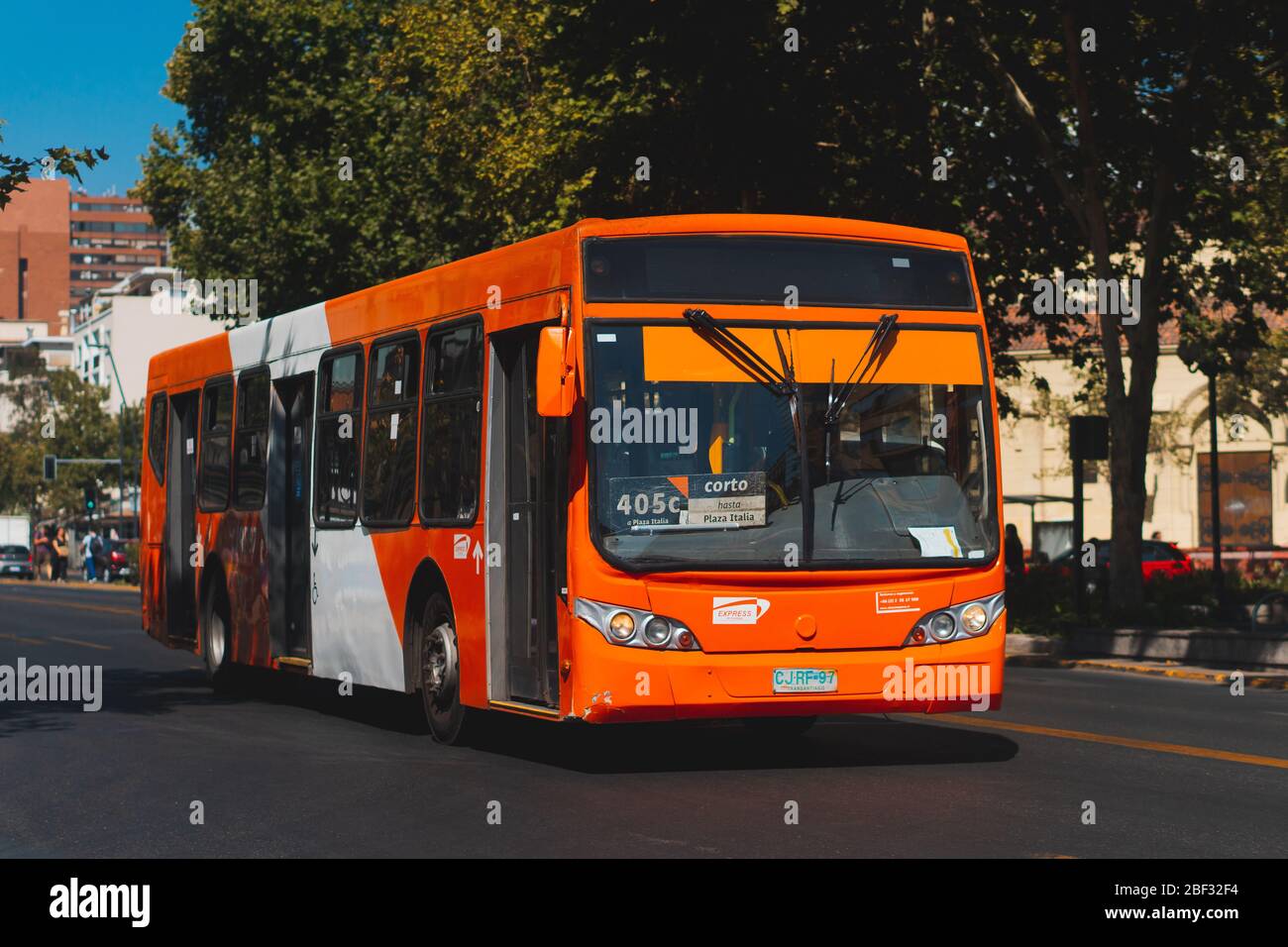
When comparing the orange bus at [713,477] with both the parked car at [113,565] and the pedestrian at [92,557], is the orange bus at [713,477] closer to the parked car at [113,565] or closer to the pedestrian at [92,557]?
the parked car at [113,565]

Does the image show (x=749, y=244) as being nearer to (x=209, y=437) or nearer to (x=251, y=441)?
(x=251, y=441)

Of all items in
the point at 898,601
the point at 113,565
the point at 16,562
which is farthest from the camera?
the point at 16,562

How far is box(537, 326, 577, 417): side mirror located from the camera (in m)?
11.2

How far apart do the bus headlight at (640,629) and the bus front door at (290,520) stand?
5504 mm

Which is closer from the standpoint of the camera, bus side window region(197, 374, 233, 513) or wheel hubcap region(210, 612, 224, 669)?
bus side window region(197, 374, 233, 513)

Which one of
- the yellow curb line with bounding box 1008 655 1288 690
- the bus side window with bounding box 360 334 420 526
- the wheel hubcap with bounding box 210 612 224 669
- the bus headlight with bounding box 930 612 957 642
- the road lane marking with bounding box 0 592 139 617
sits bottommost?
the road lane marking with bounding box 0 592 139 617

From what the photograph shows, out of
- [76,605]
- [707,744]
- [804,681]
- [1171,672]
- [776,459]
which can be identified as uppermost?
[776,459]

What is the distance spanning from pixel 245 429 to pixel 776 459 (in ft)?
25.6

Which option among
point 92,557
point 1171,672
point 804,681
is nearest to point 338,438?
point 804,681

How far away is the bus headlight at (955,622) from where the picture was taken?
11.6 metres

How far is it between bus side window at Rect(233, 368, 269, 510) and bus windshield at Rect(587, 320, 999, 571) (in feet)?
21.9

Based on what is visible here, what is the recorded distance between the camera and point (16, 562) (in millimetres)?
85625

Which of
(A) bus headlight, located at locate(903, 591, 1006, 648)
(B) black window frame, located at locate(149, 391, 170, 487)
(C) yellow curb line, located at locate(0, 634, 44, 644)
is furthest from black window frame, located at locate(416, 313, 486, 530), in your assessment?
(C) yellow curb line, located at locate(0, 634, 44, 644)

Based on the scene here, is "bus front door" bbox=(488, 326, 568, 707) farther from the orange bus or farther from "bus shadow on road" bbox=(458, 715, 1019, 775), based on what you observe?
"bus shadow on road" bbox=(458, 715, 1019, 775)
